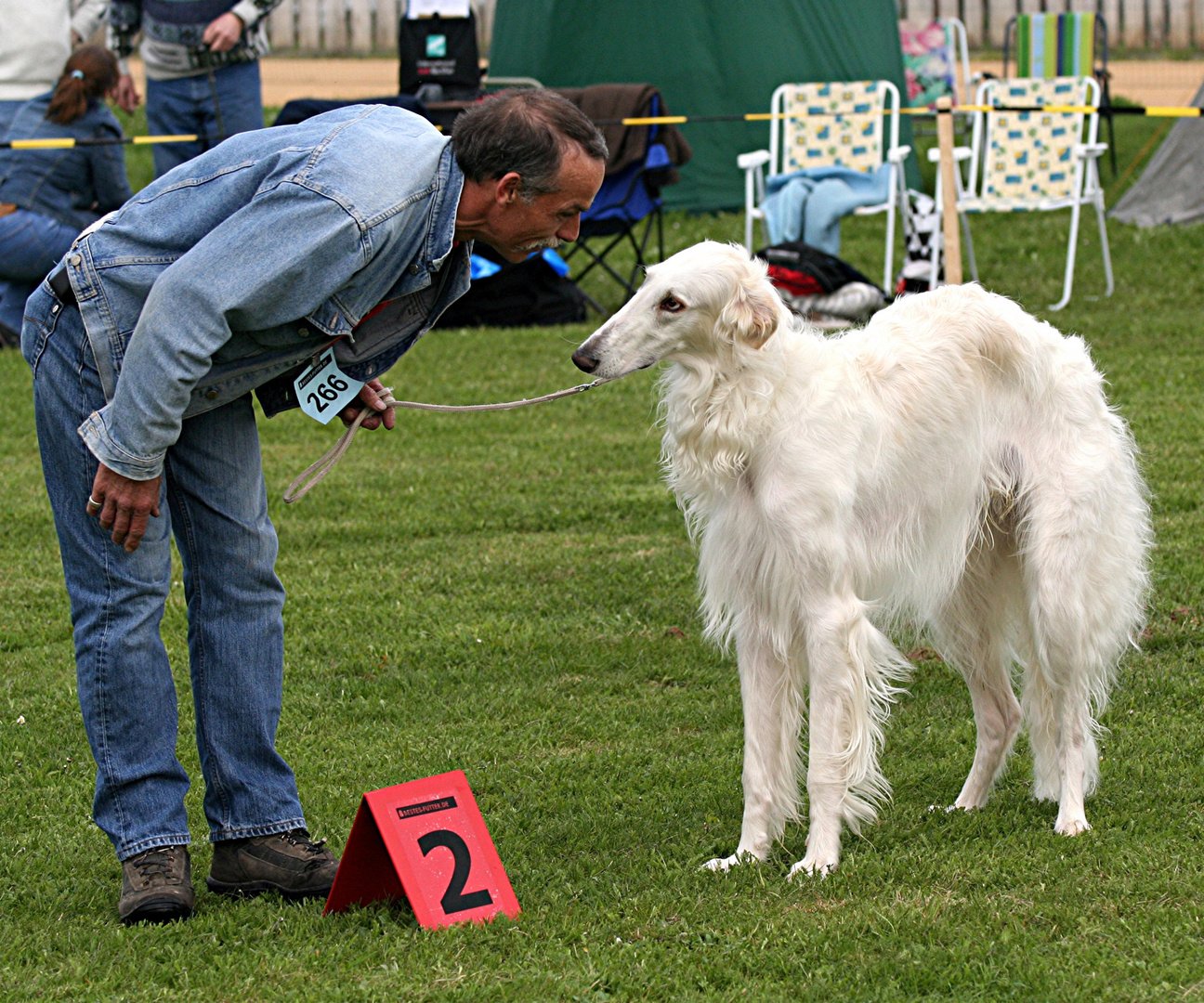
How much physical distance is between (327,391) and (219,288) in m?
0.42

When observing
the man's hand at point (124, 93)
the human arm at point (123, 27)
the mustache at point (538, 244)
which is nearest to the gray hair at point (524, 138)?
the mustache at point (538, 244)

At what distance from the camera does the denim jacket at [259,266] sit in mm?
2695

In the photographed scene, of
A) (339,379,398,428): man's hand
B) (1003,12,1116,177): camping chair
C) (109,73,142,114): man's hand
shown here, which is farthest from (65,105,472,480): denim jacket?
(1003,12,1116,177): camping chair

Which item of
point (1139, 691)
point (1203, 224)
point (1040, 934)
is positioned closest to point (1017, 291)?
point (1203, 224)

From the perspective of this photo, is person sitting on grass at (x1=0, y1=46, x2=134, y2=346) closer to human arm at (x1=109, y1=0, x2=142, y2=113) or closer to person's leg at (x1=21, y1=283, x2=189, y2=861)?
human arm at (x1=109, y1=0, x2=142, y2=113)

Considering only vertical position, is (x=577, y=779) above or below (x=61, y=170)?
below

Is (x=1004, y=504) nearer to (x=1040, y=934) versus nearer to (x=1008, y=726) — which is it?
(x=1008, y=726)

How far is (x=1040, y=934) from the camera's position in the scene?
2908mm

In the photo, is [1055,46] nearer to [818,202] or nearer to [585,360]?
[818,202]

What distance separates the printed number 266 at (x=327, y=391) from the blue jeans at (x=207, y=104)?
6733 mm

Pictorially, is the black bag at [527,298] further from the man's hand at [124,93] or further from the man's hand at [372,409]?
the man's hand at [372,409]

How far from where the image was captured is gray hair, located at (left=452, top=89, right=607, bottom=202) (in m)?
2.81

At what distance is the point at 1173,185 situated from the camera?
42.1 feet

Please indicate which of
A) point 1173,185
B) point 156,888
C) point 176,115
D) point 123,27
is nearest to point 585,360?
point 156,888
